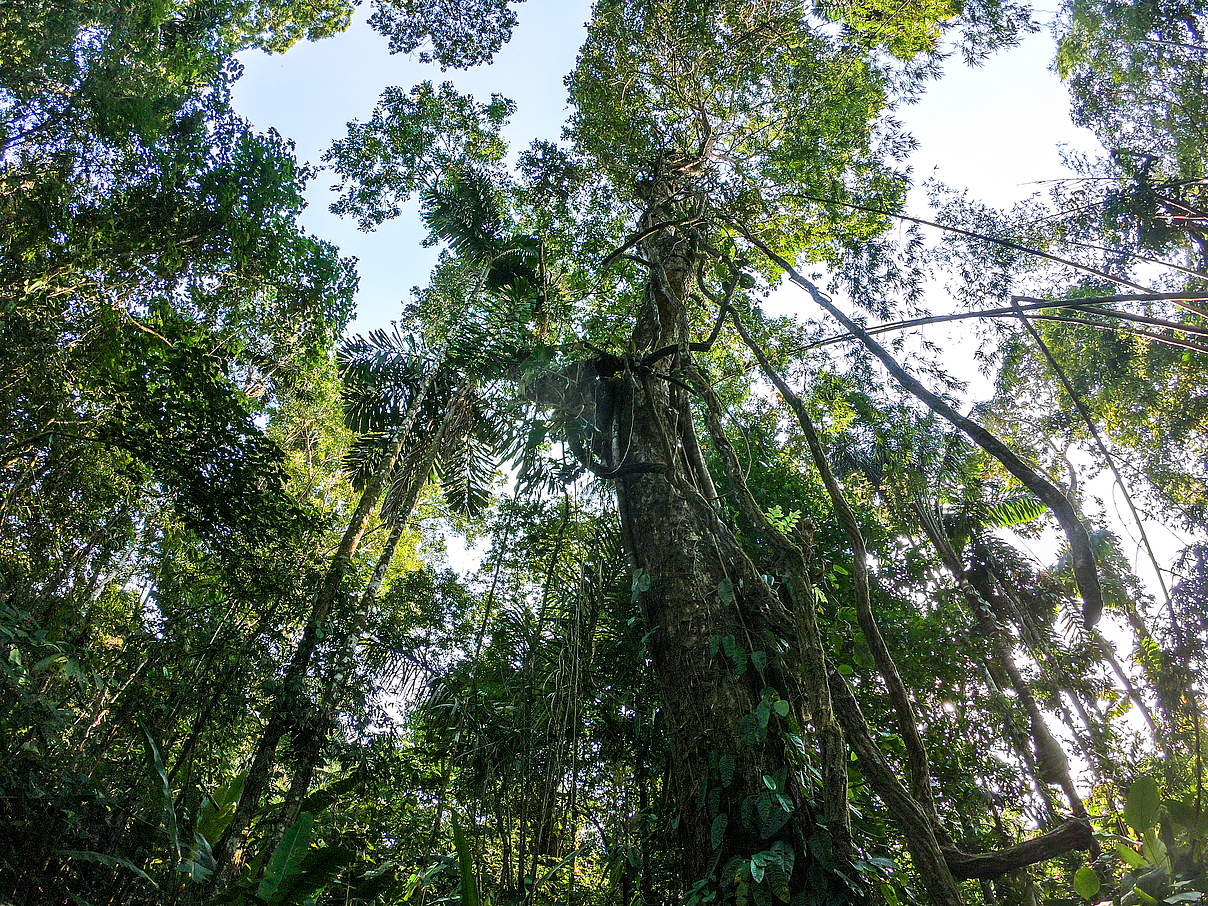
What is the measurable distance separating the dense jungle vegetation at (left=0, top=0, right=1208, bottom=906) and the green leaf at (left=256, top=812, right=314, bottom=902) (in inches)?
0.5

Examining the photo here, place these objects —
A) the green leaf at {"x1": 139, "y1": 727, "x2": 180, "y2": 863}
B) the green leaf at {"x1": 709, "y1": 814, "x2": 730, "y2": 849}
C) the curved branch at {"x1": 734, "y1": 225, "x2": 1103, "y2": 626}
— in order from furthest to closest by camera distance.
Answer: the green leaf at {"x1": 139, "y1": 727, "x2": 180, "y2": 863}
the green leaf at {"x1": 709, "y1": 814, "x2": 730, "y2": 849}
the curved branch at {"x1": 734, "y1": 225, "x2": 1103, "y2": 626}

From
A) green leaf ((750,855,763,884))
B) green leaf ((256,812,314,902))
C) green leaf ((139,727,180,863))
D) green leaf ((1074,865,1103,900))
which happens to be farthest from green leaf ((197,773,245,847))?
green leaf ((1074,865,1103,900))

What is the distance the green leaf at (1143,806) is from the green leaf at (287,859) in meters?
2.92

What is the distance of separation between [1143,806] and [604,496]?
2641mm

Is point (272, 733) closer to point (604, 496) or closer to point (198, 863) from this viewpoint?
point (198, 863)

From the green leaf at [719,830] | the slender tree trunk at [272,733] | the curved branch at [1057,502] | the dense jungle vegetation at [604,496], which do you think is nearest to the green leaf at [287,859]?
the dense jungle vegetation at [604,496]

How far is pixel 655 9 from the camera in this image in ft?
21.9

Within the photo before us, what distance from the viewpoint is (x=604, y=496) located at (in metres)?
3.85

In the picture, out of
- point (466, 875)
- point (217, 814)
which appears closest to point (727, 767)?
point (466, 875)

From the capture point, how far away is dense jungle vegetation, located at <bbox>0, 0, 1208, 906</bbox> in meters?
2.48

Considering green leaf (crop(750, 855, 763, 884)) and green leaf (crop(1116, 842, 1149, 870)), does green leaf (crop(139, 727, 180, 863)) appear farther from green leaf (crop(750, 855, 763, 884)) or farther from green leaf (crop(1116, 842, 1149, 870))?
green leaf (crop(1116, 842, 1149, 870))

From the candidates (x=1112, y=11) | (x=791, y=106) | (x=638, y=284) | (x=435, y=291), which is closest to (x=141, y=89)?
(x=435, y=291)

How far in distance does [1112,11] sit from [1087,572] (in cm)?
879

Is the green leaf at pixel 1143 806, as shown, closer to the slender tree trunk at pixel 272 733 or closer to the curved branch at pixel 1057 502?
the curved branch at pixel 1057 502
